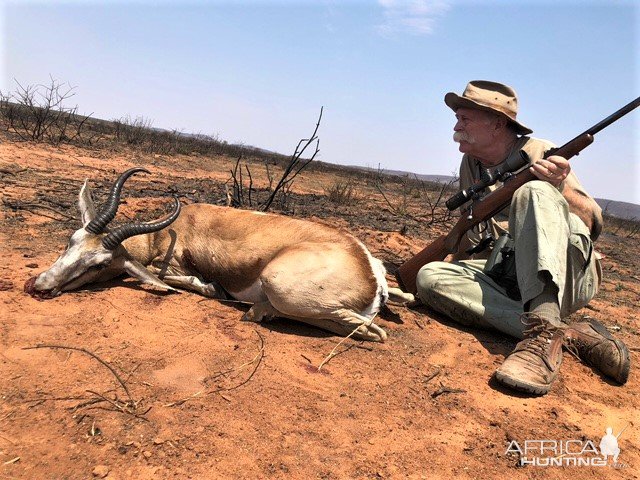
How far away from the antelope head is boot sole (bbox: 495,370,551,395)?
11.0 ft

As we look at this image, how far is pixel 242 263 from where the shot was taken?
4.99 m

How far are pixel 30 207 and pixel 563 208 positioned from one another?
7.46 meters

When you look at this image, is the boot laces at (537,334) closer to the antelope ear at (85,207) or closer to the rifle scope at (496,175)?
the rifle scope at (496,175)

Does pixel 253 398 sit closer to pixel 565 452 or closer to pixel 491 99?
pixel 565 452

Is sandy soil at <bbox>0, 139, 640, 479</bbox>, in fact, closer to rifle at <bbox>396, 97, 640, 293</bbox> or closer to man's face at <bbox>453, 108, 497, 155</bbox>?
rifle at <bbox>396, 97, 640, 293</bbox>

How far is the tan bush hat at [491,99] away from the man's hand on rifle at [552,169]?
93cm

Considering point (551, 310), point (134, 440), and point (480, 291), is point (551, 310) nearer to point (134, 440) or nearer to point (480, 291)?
point (480, 291)

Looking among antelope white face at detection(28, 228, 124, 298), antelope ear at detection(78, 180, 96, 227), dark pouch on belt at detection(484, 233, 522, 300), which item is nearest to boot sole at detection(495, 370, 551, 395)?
dark pouch on belt at detection(484, 233, 522, 300)

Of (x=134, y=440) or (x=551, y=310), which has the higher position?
(x=551, y=310)

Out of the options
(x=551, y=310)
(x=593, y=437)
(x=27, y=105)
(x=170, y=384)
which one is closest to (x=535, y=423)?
(x=593, y=437)

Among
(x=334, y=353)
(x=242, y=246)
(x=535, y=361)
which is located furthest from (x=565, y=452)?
(x=242, y=246)

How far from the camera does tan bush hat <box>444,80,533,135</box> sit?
4883mm

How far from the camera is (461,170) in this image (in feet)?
19.1

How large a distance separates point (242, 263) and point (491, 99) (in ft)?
10.2
